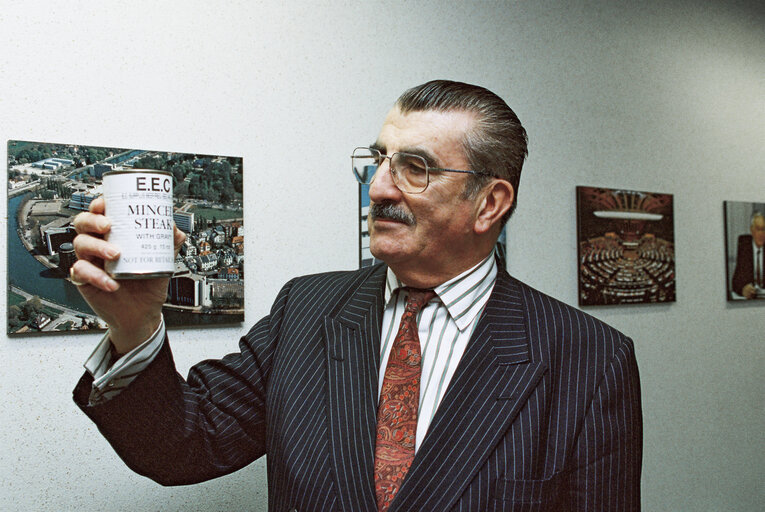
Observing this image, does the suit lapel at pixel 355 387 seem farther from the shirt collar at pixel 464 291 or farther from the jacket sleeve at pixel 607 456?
the jacket sleeve at pixel 607 456

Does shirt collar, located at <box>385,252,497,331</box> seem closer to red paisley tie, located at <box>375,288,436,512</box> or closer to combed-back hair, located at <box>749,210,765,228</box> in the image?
red paisley tie, located at <box>375,288,436,512</box>

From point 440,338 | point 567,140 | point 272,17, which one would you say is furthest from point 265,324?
point 567,140

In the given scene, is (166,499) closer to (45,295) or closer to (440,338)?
(45,295)

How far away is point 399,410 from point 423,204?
394 mm

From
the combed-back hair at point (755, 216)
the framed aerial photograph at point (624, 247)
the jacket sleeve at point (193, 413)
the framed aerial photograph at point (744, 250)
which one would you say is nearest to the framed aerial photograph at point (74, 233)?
the jacket sleeve at point (193, 413)

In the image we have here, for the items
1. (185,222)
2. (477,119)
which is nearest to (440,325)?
(477,119)

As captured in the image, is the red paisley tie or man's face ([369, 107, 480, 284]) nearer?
the red paisley tie

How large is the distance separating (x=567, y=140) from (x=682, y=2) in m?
0.93

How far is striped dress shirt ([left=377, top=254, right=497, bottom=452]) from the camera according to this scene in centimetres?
107

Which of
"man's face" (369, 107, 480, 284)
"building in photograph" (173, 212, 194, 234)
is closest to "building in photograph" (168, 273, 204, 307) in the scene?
"building in photograph" (173, 212, 194, 234)

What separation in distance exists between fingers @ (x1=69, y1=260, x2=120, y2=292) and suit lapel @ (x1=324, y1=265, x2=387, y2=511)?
46 cm

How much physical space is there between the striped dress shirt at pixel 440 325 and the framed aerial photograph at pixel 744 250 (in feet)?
5.96

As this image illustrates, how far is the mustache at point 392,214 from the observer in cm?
113

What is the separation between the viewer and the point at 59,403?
1.29 m
